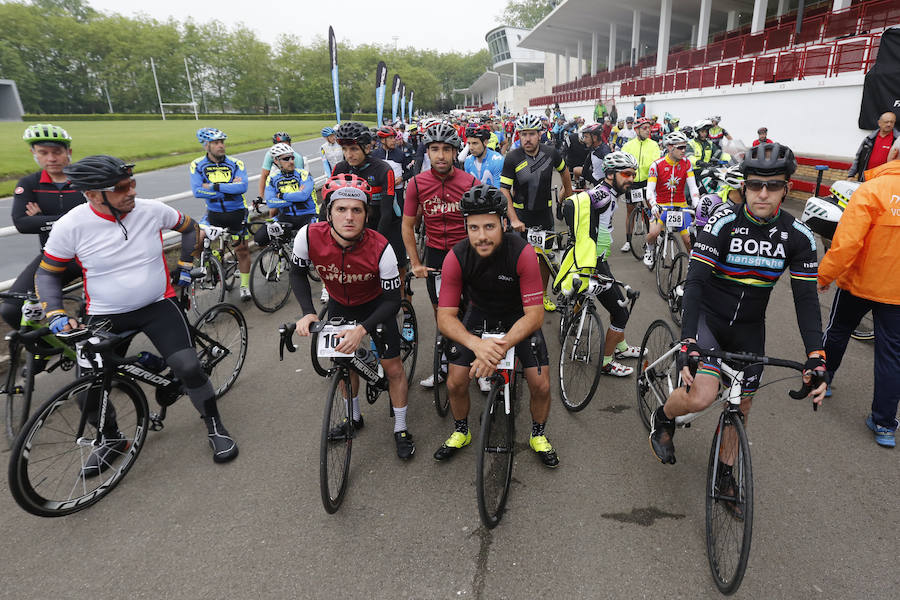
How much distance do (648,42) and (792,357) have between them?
62778 mm

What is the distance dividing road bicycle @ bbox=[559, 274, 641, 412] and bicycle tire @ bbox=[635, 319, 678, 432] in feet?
1.24

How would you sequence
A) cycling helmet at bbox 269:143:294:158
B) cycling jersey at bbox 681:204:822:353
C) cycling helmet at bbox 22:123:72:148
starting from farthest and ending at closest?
cycling helmet at bbox 269:143:294:158 → cycling helmet at bbox 22:123:72:148 → cycling jersey at bbox 681:204:822:353

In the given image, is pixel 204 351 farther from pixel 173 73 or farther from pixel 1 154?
pixel 173 73

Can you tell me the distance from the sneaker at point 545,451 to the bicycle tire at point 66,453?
121 inches

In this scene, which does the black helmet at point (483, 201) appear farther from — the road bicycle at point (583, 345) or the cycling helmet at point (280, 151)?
the cycling helmet at point (280, 151)

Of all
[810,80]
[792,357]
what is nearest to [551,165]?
[792,357]

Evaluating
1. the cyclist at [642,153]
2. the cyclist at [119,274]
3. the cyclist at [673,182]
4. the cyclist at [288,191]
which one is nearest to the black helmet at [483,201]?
the cyclist at [119,274]

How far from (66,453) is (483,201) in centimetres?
353

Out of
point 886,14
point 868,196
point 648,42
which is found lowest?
point 868,196

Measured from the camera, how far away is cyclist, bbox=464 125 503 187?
21.9ft

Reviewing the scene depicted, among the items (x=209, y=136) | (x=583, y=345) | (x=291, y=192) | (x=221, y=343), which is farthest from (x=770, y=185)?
(x=209, y=136)

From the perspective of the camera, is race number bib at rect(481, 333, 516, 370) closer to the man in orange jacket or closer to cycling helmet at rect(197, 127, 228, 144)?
the man in orange jacket

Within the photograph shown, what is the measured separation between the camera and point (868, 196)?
3639mm

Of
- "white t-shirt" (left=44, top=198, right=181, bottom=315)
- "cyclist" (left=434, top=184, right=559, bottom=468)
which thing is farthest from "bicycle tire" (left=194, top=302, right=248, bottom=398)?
"cyclist" (left=434, top=184, right=559, bottom=468)
